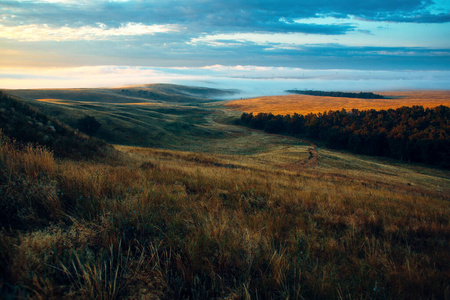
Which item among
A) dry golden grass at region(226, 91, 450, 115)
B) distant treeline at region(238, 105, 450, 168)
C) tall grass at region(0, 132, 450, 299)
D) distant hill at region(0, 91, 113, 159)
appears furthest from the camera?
dry golden grass at region(226, 91, 450, 115)

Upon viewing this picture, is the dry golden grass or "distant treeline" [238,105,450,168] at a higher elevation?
the dry golden grass

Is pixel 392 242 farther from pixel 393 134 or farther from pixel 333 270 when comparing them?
pixel 393 134

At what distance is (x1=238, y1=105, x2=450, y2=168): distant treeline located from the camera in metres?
55.2

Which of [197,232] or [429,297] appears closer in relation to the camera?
[429,297]

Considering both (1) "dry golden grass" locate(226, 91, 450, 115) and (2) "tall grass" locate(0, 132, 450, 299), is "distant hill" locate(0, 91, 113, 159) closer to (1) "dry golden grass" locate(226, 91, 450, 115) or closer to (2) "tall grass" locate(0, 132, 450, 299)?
(2) "tall grass" locate(0, 132, 450, 299)

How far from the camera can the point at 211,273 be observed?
8.11 ft

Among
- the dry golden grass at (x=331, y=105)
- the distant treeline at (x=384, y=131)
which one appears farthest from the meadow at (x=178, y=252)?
the dry golden grass at (x=331, y=105)

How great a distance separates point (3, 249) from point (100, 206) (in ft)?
5.23

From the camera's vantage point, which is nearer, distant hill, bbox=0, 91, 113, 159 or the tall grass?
the tall grass

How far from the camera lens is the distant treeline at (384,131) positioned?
55.2 meters

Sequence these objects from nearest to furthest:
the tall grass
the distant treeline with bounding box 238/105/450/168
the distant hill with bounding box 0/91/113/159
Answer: the tall grass < the distant hill with bounding box 0/91/113/159 < the distant treeline with bounding box 238/105/450/168

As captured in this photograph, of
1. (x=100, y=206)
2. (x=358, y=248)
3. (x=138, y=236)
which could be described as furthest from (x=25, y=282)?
(x=358, y=248)

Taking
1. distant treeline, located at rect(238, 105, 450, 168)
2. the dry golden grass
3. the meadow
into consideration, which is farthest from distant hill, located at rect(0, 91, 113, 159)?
the dry golden grass

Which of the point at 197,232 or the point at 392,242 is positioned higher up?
the point at 197,232
